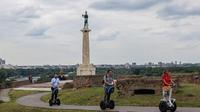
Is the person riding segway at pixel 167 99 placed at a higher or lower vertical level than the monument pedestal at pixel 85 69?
lower

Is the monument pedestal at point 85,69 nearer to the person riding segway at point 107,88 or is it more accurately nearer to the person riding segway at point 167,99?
the person riding segway at point 107,88

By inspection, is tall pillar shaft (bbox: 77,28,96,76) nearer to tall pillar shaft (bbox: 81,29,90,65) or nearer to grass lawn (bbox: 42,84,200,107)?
tall pillar shaft (bbox: 81,29,90,65)

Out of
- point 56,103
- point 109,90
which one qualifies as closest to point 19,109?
point 56,103

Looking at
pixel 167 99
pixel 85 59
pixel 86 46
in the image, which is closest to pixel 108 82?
pixel 167 99

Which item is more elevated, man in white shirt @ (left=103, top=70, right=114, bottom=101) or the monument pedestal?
the monument pedestal

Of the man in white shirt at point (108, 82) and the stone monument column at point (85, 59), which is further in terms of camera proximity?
the stone monument column at point (85, 59)

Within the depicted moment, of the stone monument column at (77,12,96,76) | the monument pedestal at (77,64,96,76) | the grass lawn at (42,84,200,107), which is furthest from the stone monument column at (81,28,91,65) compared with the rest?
the grass lawn at (42,84,200,107)

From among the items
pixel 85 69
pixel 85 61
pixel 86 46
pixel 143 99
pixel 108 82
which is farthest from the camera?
pixel 85 69

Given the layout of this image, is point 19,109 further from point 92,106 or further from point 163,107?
point 163,107

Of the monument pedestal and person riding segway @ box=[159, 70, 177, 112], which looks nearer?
person riding segway @ box=[159, 70, 177, 112]

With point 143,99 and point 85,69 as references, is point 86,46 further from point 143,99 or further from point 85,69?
point 143,99

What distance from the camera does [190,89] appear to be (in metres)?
27.2

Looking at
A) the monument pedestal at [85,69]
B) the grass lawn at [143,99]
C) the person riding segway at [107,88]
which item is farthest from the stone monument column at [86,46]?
the person riding segway at [107,88]

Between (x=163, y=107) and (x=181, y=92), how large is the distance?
19.2 feet
